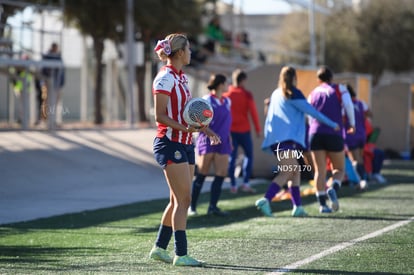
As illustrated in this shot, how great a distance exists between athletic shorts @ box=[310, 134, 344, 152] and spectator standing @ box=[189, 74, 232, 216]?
1.28m

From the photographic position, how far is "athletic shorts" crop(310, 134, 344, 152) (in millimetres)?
12273

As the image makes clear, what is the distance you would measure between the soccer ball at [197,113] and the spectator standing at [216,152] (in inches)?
179

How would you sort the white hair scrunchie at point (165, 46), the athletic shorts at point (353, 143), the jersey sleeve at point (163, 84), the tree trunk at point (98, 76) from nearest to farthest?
the jersey sleeve at point (163, 84), the white hair scrunchie at point (165, 46), the athletic shorts at point (353, 143), the tree trunk at point (98, 76)

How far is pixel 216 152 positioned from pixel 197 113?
15.8 feet

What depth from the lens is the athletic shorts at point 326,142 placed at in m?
12.3

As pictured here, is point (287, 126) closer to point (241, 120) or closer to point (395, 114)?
point (241, 120)

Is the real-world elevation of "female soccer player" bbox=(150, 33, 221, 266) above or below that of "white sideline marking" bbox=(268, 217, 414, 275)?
above

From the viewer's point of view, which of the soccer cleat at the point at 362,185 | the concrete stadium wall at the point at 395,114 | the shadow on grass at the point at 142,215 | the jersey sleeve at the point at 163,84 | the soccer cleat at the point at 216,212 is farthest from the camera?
the concrete stadium wall at the point at 395,114

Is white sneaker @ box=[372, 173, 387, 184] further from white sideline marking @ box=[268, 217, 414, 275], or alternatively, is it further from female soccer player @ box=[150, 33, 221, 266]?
female soccer player @ box=[150, 33, 221, 266]

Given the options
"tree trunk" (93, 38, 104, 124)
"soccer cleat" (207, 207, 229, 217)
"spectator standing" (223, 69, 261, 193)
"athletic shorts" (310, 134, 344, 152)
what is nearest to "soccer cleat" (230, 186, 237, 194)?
"spectator standing" (223, 69, 261, 193)

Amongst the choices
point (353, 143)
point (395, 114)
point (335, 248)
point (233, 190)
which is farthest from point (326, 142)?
point (395, 114)

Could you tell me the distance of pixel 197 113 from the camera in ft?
26.0

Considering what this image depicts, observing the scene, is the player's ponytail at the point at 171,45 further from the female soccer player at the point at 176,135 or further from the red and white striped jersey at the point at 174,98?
Result: the red and white striped jersey at the point at 174,98

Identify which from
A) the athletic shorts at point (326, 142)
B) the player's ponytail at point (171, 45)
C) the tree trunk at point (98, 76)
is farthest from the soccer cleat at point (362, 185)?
the tree trunk at point (98, 76)
